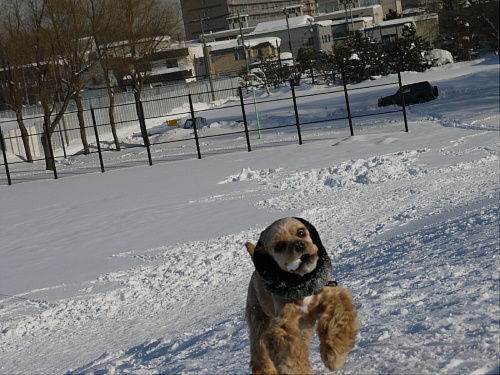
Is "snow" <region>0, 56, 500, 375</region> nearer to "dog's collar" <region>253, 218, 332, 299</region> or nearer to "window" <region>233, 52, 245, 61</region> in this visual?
"dog's collar" <region>253, 218, 332, 299</region>

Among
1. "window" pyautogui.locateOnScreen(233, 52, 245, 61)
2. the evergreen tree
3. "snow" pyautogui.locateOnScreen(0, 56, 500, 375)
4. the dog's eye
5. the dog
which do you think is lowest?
"snow" pyautogui.locateOnScreen(0, 56, 500, 375)

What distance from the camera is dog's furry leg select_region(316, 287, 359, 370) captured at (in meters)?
3.08

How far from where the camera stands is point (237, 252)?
855 cm

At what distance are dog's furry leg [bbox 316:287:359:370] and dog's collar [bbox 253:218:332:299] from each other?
0.08 m

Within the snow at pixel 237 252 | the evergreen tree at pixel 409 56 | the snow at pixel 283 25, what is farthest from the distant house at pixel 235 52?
the snow at pixel 237 252

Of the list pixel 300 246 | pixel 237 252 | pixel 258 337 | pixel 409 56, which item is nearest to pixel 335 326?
pixel 300 246

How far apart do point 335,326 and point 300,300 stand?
222 mm

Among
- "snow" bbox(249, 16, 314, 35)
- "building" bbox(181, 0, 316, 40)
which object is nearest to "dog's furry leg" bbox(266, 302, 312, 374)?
"snow" bbox(249, 16, 314, 35)

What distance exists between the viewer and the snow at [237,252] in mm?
4629

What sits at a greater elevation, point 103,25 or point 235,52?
point 235,52

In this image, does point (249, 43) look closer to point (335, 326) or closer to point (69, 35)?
point (69, 35)

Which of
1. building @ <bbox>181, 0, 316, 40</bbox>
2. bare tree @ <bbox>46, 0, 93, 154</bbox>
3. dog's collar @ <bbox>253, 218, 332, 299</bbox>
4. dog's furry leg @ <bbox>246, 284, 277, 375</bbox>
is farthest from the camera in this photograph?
building @ <bbox>181, 0, 316, 40</bbox>

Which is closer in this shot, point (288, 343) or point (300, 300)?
point (288, 343)

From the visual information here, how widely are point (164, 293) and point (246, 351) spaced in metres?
2.84
